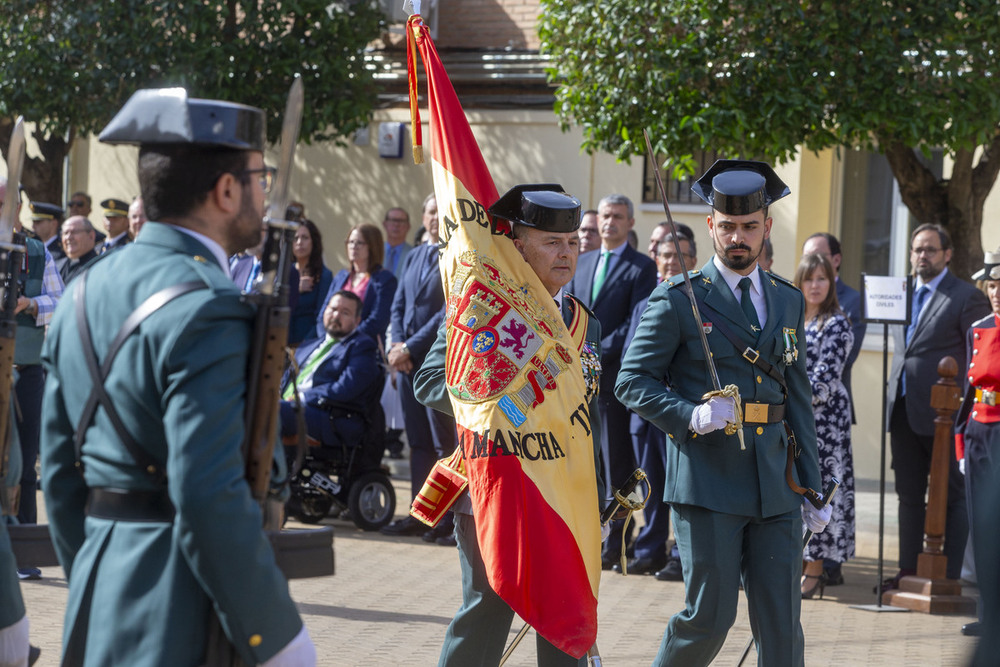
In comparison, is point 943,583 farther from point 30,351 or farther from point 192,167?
point 192,167

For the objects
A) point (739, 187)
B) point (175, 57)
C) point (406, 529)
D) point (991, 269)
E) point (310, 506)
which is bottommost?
point (406, 529)

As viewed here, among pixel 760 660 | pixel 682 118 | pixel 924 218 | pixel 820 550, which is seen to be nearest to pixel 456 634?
pixel 760 660

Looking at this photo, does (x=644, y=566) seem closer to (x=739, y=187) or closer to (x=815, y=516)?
(x=815, y=516)

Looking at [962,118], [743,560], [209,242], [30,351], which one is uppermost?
[962,118]

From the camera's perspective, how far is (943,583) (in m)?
7.38

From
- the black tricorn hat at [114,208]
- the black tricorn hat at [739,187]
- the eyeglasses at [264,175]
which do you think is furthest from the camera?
the black tricorn hat at [114,208]

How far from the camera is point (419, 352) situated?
870cm

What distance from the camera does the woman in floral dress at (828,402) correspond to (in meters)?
7.58

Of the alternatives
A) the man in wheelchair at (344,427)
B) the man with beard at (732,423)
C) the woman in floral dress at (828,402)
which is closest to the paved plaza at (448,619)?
the woman in floral dress at (828,402)

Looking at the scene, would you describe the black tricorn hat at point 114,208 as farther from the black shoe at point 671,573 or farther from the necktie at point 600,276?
the black shoe at point 671,573

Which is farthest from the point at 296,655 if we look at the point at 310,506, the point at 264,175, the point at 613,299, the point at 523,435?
the point at 310,506

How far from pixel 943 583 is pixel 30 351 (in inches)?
201

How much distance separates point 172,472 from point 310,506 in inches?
270

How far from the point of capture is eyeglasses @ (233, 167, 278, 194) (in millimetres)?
2764
